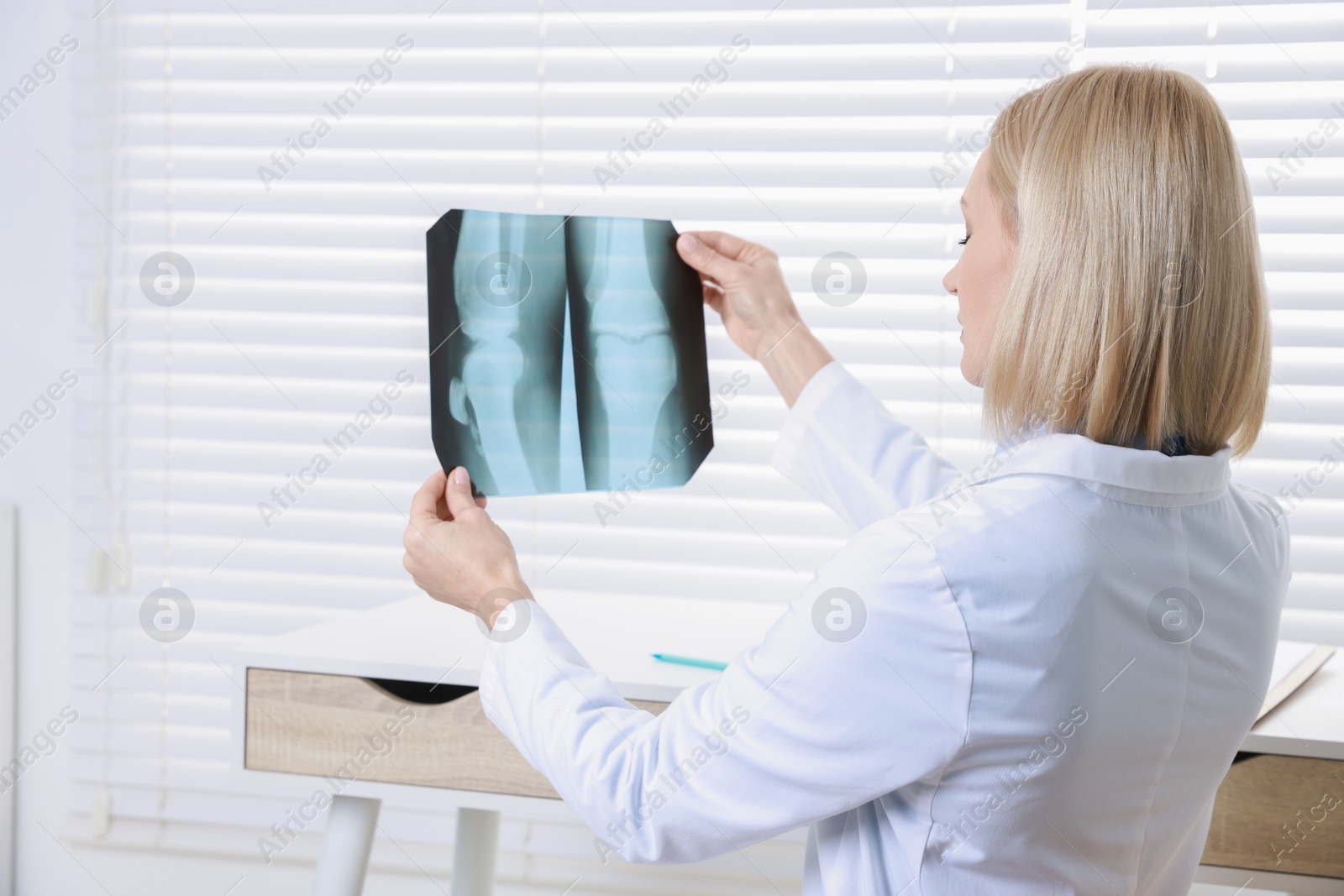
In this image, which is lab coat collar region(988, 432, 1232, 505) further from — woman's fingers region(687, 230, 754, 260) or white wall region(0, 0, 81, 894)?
white wall region(0, 0, 81, 894)

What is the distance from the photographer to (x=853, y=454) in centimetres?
118

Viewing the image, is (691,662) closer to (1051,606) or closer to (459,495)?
(459,495)

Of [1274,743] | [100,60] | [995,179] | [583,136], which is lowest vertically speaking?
[1274,743]

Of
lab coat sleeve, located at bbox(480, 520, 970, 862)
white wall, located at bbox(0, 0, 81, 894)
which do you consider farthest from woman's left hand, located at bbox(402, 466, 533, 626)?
white wall, located at bbox(0, 0, 81, 894)

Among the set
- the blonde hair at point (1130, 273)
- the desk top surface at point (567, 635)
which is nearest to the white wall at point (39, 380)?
the desk top surface at point (567, 635)

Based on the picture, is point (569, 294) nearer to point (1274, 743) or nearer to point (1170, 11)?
point (1274, 743)

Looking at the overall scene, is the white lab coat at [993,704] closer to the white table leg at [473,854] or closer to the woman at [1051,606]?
the woman at [1051,606]

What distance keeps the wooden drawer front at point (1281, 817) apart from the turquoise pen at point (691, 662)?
1.70 feet

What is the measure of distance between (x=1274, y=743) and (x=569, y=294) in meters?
0.82

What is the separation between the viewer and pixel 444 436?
3.35 feet

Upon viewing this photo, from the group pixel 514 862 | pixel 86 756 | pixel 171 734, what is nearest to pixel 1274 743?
pixel 514 862

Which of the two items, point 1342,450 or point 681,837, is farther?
point 1342,450

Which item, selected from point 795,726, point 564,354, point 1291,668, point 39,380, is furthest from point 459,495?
point 39,380

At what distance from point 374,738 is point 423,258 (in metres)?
0.97
